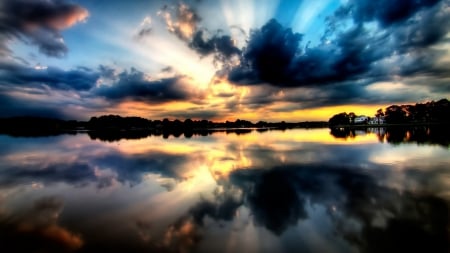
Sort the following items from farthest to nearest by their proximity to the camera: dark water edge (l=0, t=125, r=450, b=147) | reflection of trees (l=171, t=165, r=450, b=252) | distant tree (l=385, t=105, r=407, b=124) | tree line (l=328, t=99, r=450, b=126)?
distant tree (l=385, t=105, r=407, b=124) → tree line (l=328, t=99, r=450, b=126) → dark water edge (l=0, t=125, r=450, b=147) → reflection of trees (l=171, t=165, r=450, b=252)

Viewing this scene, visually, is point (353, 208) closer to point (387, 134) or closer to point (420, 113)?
point (387, 134)

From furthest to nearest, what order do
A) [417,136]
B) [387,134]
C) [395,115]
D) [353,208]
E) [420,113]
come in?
[395,115] → [420,113] → [387,134] → [417,136] → [353,208]

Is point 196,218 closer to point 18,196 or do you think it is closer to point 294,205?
point 294,205

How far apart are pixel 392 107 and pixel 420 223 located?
22168 cm

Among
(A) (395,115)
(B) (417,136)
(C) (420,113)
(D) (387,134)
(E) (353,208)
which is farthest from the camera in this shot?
(A) (395,115)

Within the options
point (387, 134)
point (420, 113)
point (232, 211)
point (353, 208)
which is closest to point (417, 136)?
point (387, 134)

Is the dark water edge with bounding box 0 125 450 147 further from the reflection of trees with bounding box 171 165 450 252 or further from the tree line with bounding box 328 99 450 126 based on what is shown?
the tree line with bounding box 328 99 450 126

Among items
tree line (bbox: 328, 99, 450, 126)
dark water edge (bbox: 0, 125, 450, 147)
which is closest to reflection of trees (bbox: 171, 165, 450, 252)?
dark water edge (bbox: 0, 125, 450, 147)

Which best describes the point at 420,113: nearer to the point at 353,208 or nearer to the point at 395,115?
the point at 395,115

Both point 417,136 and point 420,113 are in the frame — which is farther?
point 420,113

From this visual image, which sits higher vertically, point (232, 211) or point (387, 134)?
point (387, 134)

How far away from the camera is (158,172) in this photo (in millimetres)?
20344

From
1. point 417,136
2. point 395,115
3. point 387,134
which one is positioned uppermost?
point 395,115

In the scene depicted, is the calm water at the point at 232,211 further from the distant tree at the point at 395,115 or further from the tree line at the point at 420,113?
the distant tree at the point at 395,115
